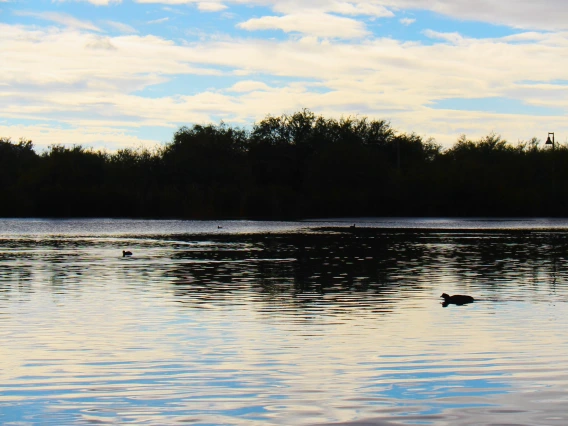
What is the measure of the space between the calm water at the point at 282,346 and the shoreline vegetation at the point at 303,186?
68672 millimetres

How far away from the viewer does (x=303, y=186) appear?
336ft

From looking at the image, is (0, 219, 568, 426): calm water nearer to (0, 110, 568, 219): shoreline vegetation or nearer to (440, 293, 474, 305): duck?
(440, 293, 474, 305): duck

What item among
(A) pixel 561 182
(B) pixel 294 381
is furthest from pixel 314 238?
(A) pixel 561 182

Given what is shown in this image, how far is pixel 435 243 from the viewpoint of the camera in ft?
146

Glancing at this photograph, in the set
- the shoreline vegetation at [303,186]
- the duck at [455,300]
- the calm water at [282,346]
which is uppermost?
the shoreline vegetation at [303,186]

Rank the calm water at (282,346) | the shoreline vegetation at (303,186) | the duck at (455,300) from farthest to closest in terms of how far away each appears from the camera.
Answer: the shoreline vegetation at (303,186)
the duck at (455,300)
the calm water at (282,346)

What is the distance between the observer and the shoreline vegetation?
9625 centimetres

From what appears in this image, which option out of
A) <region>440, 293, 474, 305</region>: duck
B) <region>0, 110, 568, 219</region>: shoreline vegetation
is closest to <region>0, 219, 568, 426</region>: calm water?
<region>440, 293, 474, 305</region>: duck

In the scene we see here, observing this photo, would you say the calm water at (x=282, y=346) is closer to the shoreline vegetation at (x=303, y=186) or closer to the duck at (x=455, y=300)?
the duck at (x=455, y=300)

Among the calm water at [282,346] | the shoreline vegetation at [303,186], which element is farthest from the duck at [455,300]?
the shoreline vegetation at [303,186]

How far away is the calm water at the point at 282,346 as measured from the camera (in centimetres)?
931

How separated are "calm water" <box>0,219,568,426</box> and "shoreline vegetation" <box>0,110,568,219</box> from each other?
225ft

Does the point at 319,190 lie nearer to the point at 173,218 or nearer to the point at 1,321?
the point at 173,218

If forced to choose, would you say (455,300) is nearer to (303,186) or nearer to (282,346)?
(282,346)
